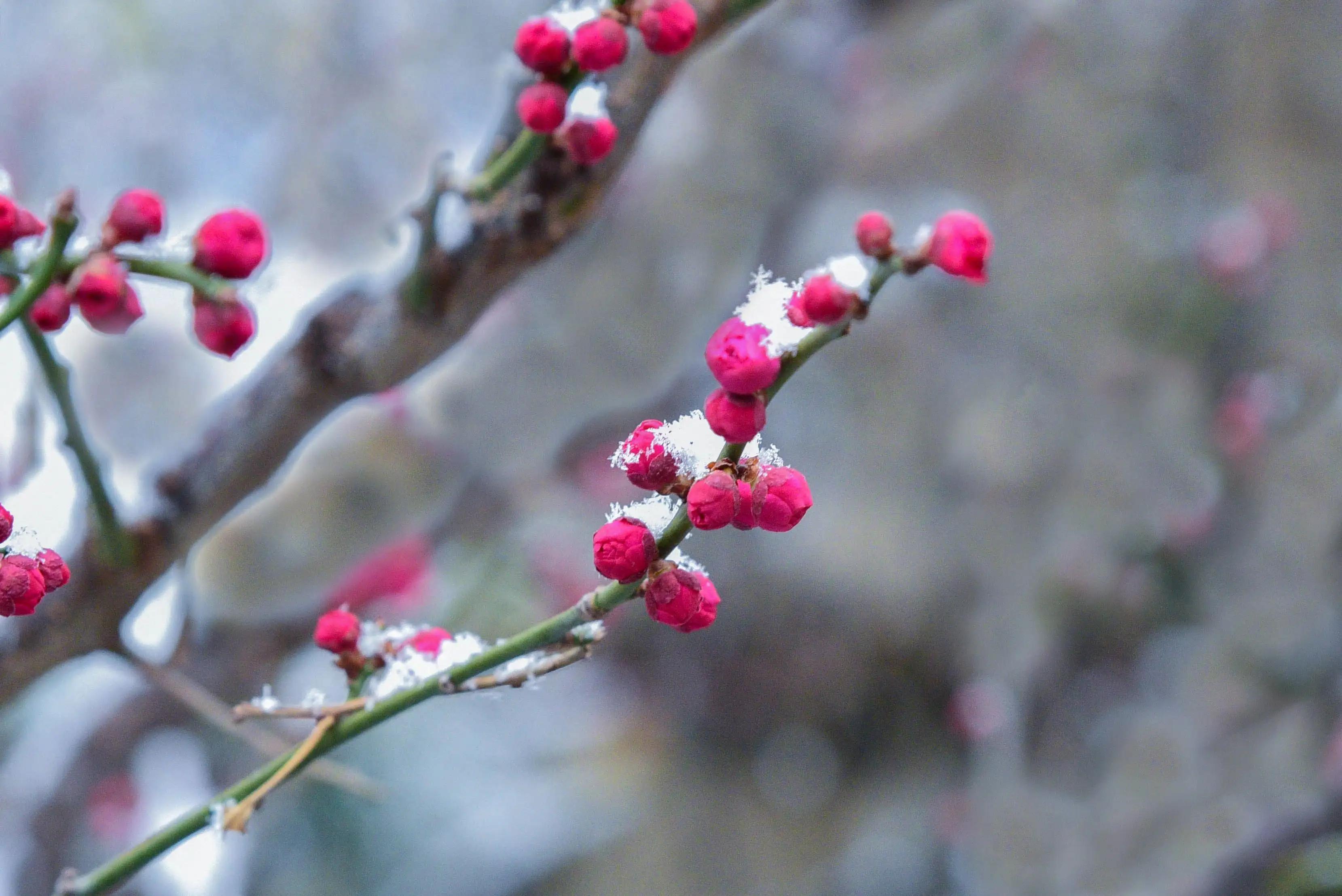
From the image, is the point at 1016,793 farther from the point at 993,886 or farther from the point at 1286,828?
the point at 1286,828

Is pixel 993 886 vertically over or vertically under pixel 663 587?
under

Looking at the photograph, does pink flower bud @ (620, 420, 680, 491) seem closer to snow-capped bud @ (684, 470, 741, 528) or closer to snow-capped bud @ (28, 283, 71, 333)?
snow-capped bud @ (684, 470, 741, 528)

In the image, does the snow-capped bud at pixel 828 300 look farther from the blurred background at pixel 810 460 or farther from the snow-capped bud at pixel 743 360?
the blurred background at pixel 810 460

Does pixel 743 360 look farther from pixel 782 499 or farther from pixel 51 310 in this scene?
pixel 51 310

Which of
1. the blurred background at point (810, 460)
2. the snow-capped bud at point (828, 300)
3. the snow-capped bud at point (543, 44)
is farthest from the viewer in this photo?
the blurred background at point (810, 460)

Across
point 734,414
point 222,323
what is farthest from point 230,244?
point 734,414

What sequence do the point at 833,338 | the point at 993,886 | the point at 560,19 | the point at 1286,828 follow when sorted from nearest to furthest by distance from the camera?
the point at 833,338 < the point at 560,19 < the point at 1286,828 < the point at 993,886

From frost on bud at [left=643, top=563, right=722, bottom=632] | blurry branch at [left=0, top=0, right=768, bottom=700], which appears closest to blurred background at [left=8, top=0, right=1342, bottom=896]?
blurry branch at [left=0, top=0, right=768, bottom=700]

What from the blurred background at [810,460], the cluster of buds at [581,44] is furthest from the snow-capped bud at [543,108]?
the blurred background at [810,460]

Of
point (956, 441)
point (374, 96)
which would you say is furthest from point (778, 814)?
point (374, 96)
